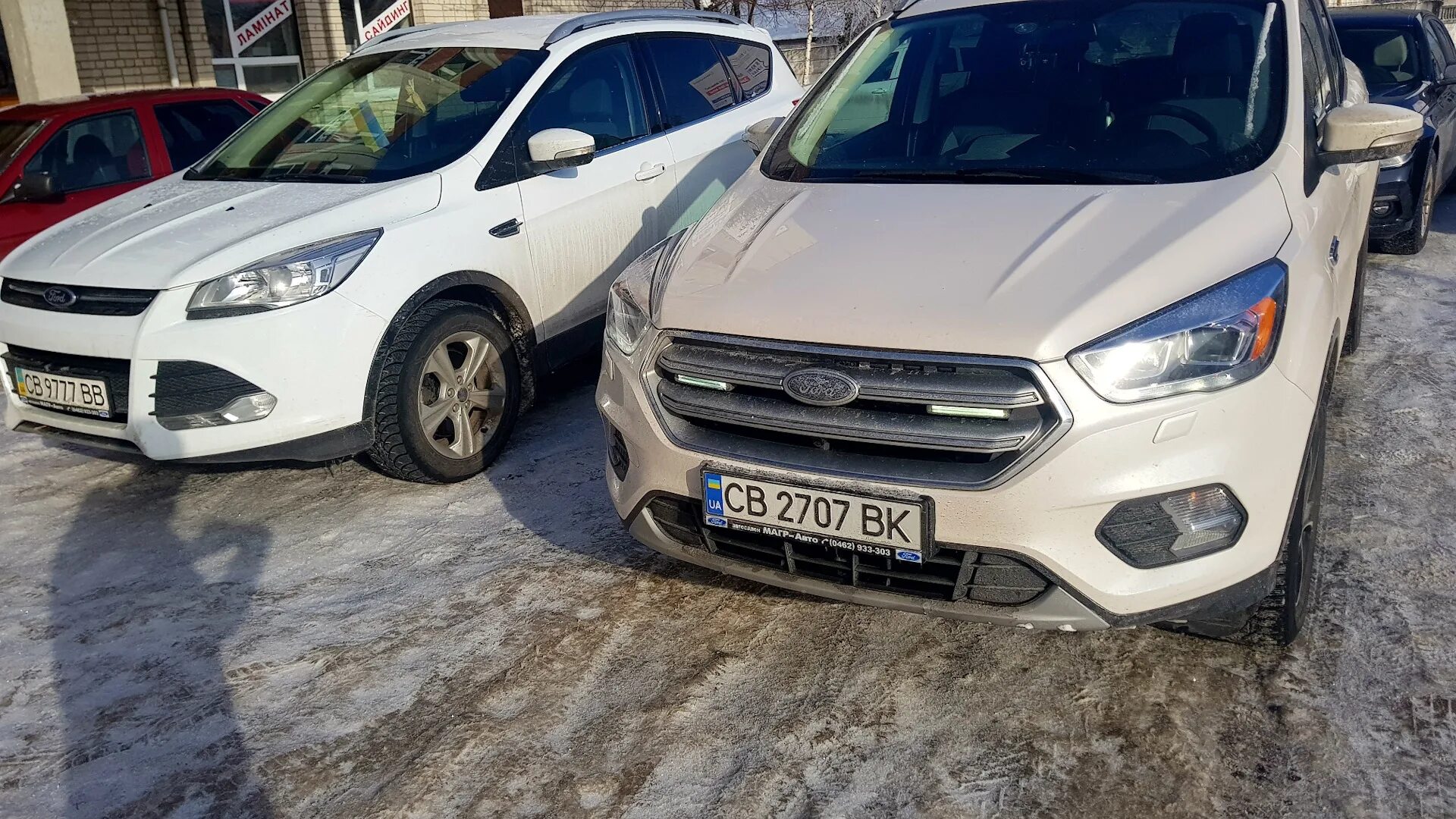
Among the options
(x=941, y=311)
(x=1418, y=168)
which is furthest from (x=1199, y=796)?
(x=1418, y=168)

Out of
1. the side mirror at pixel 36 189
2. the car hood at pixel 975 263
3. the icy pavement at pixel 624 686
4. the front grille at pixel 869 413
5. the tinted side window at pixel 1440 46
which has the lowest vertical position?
the icy pavement at pixel 624 686

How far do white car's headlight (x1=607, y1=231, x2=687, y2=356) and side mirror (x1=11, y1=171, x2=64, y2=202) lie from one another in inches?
171

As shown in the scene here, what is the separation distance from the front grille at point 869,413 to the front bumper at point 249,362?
1619 mm

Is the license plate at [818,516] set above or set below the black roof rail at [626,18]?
below

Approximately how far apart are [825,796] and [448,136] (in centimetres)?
325

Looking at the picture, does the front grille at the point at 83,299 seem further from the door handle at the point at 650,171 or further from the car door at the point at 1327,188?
the car door at the point at 1327,188

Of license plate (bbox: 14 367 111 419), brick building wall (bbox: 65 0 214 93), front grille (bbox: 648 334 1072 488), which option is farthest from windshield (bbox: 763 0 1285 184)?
brick building wall (bbox: 65 0 214 93)

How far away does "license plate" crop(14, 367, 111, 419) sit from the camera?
4.15 meters

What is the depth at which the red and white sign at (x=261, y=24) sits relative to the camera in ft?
45.1

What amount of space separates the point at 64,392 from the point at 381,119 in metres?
1.72

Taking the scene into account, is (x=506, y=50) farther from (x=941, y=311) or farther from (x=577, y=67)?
(x=941, y=311)

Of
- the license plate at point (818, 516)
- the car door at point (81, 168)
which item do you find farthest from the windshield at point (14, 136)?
the license plate at point (818, 516)

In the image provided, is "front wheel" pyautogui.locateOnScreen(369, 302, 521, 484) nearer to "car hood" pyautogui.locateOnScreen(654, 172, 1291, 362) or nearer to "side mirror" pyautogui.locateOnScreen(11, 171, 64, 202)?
"car hood" pyautogui.locateOnScreen(654, 172, 1291, 362)

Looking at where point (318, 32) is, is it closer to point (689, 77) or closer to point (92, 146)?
point (92, 146)
